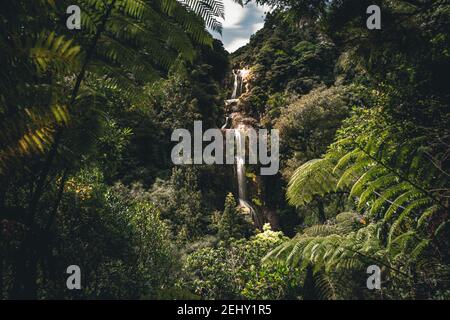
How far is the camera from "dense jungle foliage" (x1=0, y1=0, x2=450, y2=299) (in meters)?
2.20

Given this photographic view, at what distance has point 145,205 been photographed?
802cm

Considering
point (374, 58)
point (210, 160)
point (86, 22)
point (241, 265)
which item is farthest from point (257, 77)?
point (86, 22)

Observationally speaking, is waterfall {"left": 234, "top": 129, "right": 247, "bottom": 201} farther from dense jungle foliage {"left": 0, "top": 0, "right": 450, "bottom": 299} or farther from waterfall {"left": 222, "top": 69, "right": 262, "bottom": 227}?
dense jungle foliage {"left": 0, "top": 0, "right": 450, "bottom": 299}

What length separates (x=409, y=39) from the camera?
12.5ft

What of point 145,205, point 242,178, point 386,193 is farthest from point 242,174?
point 386,193

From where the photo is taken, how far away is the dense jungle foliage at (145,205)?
2201mm

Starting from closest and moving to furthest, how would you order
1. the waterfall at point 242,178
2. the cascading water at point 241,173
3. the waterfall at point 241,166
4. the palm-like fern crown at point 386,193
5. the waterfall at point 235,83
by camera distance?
the palm-like fern crown at point 386,193, the cascading water at point 241,173, the waterfall at point 242,178, the waterfall at point 241,166, the waterfall at point 235,83

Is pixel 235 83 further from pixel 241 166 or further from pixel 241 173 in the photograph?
pixel 241 173

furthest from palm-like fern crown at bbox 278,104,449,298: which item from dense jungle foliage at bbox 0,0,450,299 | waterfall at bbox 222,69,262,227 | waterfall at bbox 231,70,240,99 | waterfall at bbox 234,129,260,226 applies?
waterfall at bbox 231,70,240,99

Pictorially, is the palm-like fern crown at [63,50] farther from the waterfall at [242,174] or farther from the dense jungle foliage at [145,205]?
the waterfall at [242,174]

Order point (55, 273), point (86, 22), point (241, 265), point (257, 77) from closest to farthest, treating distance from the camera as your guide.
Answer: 1. point (86, 22)
2. point (55, 273)
3. point (241, 265)
4. point (257, 77)

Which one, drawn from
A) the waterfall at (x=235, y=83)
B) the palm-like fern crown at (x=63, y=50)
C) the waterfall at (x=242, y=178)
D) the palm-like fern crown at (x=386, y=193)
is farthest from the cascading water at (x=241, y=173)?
the palm-like fern crown at (x=63, y=50)
